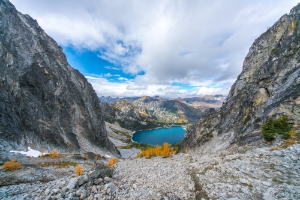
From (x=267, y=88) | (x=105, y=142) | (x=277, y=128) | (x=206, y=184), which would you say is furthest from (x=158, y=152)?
(x=105, y=142)

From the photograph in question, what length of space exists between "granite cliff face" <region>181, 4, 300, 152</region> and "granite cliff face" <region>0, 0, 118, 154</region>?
50.3 meters

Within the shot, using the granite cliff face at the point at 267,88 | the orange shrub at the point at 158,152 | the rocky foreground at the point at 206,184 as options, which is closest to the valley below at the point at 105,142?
Result: the rocky foreground at the point at 206,184

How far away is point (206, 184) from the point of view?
43.4 ft

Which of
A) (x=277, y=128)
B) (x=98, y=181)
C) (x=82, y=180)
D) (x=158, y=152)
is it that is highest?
(x=277, y=128)

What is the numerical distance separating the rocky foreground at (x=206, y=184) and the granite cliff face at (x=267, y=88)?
8.66 m

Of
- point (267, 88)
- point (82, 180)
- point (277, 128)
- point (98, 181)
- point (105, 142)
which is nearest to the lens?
point (82, 180)

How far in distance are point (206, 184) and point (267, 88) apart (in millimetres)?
35112

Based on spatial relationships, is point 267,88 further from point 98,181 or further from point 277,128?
point 98,181

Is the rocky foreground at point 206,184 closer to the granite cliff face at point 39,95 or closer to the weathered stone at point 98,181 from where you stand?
the weathered stone at point 98,181

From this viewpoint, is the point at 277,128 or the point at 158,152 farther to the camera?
the point at 158,152

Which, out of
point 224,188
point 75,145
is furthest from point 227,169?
point 75,145

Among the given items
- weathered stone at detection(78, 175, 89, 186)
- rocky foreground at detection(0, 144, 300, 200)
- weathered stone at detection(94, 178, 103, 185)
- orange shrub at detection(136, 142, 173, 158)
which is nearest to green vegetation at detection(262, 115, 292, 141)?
rocky foreground at detection(0, 144, 300, 200)

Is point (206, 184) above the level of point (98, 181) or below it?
below

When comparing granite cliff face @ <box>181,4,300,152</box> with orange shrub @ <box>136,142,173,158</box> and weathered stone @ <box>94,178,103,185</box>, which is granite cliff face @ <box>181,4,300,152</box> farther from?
weathered stone @ <box>94,178,103,185</box>
